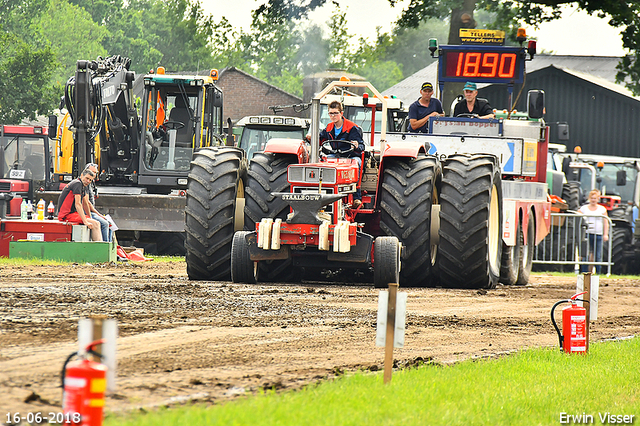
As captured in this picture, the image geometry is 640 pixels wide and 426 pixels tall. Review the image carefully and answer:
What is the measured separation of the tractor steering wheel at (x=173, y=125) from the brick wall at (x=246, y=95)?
4176 cm

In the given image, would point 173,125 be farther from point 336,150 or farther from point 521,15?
point 521,15

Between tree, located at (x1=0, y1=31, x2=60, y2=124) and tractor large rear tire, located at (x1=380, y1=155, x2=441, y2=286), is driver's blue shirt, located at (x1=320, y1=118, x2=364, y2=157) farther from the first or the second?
tree, located at (x1=0, y1=31, x2=60, y2=124)

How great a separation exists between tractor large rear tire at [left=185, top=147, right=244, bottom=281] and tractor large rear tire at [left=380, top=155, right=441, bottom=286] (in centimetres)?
187

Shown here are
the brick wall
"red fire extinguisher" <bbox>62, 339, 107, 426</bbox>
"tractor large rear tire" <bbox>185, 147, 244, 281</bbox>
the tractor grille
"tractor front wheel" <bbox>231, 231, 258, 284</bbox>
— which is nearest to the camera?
"red fire extinguisher" <bbox>62, 339, 107, 426</bbox>

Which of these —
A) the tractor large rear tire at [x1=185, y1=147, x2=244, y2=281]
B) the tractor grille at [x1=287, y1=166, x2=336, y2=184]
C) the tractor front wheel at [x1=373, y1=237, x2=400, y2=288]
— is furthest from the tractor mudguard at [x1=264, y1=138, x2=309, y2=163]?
the tractor front wheel at [x1=373, y1=237, x2=400, y2=288]

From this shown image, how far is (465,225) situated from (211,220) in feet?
10.3

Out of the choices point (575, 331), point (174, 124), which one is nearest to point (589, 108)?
point (174, 124)

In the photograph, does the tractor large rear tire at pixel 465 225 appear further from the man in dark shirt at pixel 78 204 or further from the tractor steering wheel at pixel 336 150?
the man in dark shirt at pixel 78 204

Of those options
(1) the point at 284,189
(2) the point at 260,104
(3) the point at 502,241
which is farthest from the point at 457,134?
(2) the point at 260,104

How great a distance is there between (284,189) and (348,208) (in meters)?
0.82

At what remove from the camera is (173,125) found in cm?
2041

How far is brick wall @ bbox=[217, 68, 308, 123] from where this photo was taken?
62312 mm

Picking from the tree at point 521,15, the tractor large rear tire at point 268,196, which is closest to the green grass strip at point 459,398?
the tractor large rear tire at point 268,196

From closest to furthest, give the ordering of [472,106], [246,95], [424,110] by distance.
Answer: [424,110] < [472,106] < [246,95]
